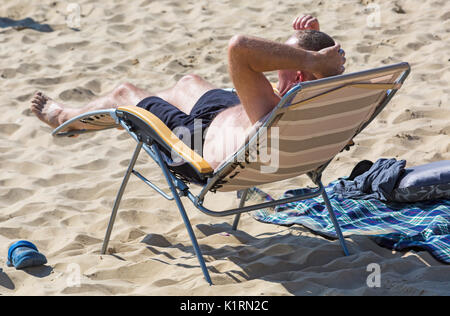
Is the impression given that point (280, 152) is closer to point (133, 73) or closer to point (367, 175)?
point (367, 175)

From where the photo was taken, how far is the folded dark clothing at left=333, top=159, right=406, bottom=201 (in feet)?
12.2

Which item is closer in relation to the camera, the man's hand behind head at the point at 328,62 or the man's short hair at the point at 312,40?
the man's hand behind head at the point at 328,62

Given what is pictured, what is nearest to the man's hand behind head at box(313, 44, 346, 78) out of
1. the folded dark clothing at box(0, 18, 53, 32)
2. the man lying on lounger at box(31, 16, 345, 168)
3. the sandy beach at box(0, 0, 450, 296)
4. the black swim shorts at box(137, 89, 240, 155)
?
the man lying on lounger at box(31, 16, 345, 168)

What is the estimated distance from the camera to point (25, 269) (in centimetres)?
305

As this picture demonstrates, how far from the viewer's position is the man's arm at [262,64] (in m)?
2.48

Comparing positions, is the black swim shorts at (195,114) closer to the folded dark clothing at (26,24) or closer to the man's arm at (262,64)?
the man's arm at (262,64)

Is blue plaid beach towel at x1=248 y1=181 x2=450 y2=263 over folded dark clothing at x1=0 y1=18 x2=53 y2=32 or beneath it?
over

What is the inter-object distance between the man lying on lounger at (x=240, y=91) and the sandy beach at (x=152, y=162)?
0.58m

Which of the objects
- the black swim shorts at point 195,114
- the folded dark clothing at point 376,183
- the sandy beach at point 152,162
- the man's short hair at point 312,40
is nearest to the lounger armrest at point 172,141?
the black swim shorts at point 195,114

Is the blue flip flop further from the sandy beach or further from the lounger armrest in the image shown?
the lounger armrest

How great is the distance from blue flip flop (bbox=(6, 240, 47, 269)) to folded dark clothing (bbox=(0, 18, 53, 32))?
476 centimetres

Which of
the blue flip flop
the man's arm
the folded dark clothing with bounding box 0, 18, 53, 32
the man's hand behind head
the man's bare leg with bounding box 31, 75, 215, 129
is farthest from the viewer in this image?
the folded dark clothing with bounding box 0, 18, 53, 32

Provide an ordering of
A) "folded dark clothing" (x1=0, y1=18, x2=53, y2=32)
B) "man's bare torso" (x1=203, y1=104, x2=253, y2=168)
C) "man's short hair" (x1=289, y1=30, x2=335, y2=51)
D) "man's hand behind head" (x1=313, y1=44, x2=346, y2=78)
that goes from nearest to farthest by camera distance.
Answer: "man's hand behind head" (x1=313, y1=44, x2=346, y2=78)
"man's short hair" (x1=289, y1=30, x2=335, y2=51)
"man's bare torso" (x1=203, y1=104, x2=253, y2=168)
"folded dark clothing" (x1=0, y1=18, x2=53, y2=32)
